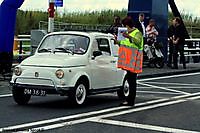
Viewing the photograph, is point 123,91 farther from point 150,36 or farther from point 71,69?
point 150,36

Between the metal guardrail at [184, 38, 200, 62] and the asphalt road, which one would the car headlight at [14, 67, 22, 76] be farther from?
the metal guardrail at [184, 38, 200, 62]

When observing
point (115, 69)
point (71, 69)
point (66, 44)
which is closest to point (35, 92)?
point (71, 69)

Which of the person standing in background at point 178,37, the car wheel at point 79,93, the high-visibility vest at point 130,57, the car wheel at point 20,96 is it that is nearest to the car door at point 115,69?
the high-visibility vest at point 130,57

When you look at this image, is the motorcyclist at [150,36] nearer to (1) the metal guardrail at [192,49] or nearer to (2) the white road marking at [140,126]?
(1) the metal guardrail at [192,49]

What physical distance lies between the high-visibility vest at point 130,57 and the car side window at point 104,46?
68 centimetres

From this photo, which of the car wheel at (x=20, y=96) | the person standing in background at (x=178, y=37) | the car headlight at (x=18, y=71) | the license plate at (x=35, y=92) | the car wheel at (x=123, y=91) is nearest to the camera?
the license plate at (x=35, y=92)

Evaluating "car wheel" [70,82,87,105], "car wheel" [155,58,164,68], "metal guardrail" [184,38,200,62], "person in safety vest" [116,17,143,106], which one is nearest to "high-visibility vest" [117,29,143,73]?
"person in safety vest" [116,17,143,106]

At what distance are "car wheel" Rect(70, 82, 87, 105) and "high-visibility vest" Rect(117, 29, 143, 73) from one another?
108 centimetres

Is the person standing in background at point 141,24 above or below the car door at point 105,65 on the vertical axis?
above

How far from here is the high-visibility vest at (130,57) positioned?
1158 centimetres

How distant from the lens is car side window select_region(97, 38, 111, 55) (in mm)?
12238

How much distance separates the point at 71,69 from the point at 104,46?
1878 millimetres

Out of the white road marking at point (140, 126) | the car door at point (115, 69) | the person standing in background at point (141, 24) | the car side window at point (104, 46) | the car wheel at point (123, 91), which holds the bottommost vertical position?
the white road marking at point (140, 126)

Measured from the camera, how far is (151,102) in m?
12.3
